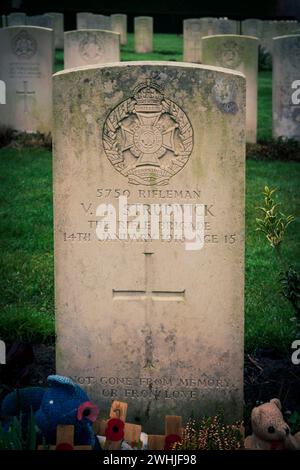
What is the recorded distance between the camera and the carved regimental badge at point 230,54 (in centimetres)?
1334

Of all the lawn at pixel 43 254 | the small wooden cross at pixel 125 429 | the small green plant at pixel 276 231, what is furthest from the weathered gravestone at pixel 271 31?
the small wooden cross at pixel 125 429

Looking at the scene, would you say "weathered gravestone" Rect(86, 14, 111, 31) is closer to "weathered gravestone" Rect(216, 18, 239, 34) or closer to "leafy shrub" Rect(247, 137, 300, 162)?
"weathered gravestone" Rect(216, 18, 239, 34)

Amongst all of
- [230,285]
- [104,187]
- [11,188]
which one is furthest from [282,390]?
[11,188]

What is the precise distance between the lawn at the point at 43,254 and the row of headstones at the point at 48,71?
1210mm

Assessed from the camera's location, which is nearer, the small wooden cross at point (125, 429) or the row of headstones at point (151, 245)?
the small wooden cross at point (125, 429)

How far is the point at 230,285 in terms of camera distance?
461 centimetres

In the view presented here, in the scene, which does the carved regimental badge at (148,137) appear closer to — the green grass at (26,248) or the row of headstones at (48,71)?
the green grass at (26,248)

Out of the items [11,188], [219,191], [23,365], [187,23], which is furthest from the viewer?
[187,23]

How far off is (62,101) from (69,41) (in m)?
10.3

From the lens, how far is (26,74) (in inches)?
520

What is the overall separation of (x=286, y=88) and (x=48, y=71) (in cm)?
375

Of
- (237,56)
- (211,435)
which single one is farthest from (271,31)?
(211,435)

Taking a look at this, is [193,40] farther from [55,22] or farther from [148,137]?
[148,137]
